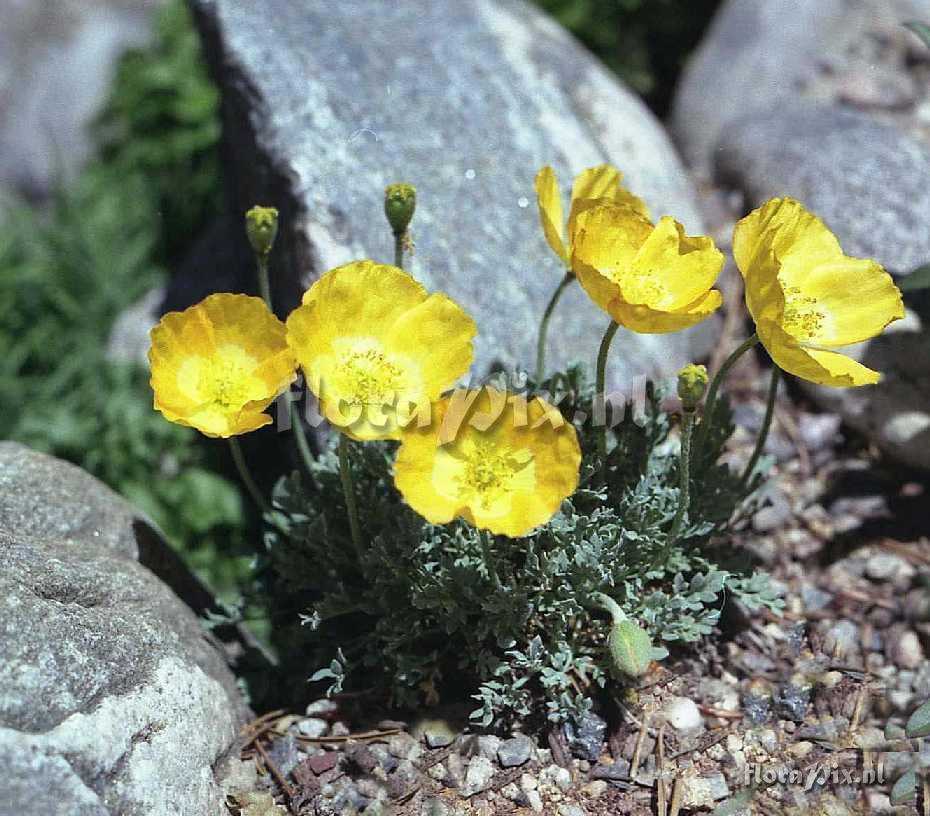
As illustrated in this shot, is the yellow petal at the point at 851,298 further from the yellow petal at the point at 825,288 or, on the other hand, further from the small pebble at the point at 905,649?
the small pebble at the point at 905,649

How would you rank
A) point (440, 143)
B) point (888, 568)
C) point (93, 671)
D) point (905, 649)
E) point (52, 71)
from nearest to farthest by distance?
1. point (93, 671)
2. point (905, 649)
3. point (888, 568)
4. point (440, 143)
5. point (52, 71)

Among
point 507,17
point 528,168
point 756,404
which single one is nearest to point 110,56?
point 507,17

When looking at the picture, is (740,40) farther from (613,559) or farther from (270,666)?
(270,666)

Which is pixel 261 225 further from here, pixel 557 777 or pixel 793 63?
pixel 793 63

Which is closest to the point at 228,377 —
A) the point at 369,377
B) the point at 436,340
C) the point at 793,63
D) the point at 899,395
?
the point at 369,377

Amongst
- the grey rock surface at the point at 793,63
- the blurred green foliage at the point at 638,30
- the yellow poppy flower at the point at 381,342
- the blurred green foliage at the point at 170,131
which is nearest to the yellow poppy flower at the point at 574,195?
the yellow poppy flower at the point at 381,342

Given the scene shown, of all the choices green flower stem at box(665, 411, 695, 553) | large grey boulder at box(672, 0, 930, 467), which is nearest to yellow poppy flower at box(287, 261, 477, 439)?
green flower stem at box(665, 411, 695, 553)

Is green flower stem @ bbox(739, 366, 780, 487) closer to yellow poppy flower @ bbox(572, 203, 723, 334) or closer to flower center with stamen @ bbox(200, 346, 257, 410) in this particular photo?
yellow poppy flower @ bbox(572, 203, 723, 334)
